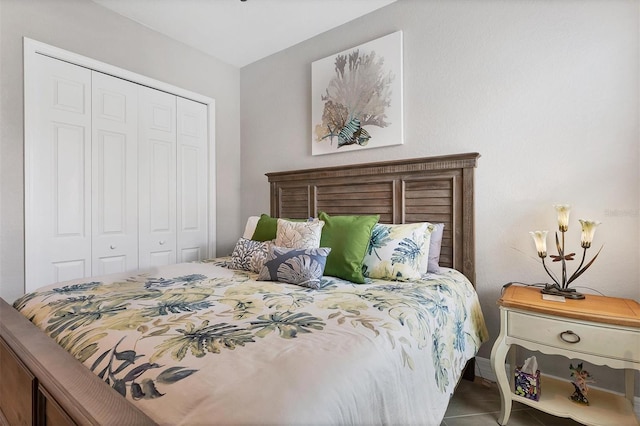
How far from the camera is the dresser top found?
130 centimetres

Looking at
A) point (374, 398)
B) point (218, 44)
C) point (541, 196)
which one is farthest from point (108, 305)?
point (218, 44)

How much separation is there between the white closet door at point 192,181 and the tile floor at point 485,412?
8.39 feet

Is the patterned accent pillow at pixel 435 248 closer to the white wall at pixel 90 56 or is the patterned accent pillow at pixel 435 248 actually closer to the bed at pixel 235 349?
the bed at pixel 235 349

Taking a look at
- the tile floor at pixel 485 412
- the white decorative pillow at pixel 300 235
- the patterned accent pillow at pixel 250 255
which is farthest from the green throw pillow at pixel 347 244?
the tile floor at pixel 485 412

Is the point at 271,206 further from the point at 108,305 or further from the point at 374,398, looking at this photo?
the point at 374,398

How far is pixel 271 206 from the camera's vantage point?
3.09 meters

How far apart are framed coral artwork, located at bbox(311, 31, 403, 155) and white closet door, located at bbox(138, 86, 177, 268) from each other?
4.51 ft

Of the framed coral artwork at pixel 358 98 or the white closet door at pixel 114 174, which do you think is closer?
the framed coral artwork at pixel 358 98

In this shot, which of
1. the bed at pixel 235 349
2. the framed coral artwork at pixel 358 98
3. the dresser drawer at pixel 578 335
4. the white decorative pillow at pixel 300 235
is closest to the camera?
the bed at pixel 235 349

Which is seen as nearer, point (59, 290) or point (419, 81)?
point (59, 290)

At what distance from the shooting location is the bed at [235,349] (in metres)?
0.67

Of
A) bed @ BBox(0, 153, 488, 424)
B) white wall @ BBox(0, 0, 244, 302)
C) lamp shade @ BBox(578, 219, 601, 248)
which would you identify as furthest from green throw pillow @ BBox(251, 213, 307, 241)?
lamp shade @ BBox(578, 219, 601, 248)

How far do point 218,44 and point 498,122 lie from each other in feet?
8.61

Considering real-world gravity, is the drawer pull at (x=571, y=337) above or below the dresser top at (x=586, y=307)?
below
